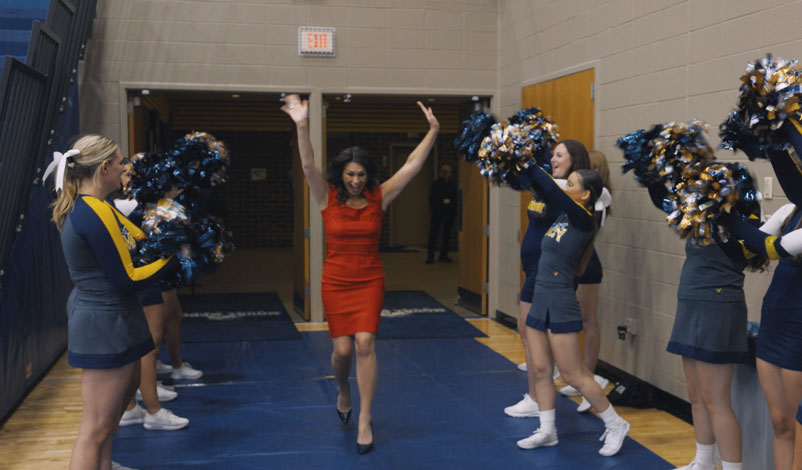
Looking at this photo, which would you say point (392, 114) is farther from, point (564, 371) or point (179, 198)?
point (564, 371)

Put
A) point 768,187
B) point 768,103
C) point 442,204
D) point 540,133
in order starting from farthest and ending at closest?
point 442,204 → point 540,133 → point 768,187 → point 768,103

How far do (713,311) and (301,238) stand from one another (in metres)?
5.00

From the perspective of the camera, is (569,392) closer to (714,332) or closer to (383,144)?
(714,332)

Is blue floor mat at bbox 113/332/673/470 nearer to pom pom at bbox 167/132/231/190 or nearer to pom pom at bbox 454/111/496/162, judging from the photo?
pom pom at bbox 167/132/231/190

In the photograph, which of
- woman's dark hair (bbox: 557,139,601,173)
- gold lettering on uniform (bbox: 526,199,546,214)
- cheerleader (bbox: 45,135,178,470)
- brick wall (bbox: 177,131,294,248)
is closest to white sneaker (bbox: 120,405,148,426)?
cheerleader (bbox: 45,135,178,470)

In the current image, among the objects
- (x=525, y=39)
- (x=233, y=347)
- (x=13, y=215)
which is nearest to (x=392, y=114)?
(x=525, y=39)

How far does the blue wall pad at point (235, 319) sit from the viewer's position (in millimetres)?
6801

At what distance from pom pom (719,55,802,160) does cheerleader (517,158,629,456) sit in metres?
1.36

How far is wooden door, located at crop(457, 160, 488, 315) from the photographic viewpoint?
25.5ft

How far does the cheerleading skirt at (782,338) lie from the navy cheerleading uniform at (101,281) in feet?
6.89

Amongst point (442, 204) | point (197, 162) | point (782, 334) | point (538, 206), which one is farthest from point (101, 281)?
point (442, 204)

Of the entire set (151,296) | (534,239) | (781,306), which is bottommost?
(151,296)

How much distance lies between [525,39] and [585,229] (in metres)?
3.44

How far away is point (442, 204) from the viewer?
1241 cm
